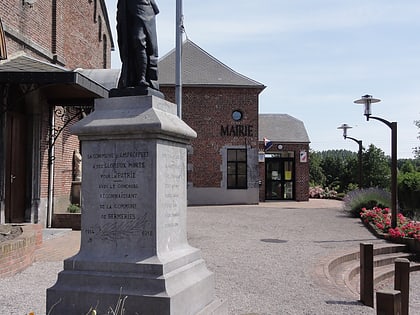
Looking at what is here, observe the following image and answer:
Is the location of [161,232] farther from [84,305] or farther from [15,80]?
[15,80]

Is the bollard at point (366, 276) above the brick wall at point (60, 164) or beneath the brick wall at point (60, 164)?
beneath

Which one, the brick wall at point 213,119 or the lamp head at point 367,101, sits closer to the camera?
the lamp head at point 367,101

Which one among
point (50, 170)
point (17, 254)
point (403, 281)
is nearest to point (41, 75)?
point (50, 170)

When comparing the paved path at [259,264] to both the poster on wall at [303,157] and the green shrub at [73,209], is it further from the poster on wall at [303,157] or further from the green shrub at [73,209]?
the poster on wall at [303,157]

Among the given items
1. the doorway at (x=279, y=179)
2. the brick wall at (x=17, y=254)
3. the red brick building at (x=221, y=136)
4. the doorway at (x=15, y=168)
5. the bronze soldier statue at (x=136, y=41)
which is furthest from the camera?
the doorway at (x=279, y=179)

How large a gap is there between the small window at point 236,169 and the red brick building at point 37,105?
1090 centimetres

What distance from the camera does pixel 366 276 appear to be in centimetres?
711

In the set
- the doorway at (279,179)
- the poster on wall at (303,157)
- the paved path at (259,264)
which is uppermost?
the poster on wall at (303,157)

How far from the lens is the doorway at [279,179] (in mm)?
29203

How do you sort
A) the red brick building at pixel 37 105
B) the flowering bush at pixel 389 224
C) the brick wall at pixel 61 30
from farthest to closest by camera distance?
the flowering bush at pixel 389 224, the brick wall at pixel 61 30, the red brick building at pixel 37 105

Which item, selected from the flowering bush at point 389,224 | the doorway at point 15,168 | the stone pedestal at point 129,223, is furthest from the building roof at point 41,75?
the flowering bush at point 389,224

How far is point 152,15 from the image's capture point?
219 inches

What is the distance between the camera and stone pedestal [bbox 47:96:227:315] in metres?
4.70

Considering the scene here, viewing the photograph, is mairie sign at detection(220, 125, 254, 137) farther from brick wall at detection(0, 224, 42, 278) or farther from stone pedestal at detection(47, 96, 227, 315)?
stone pedestal at detection(47, 96, 227, 315)
